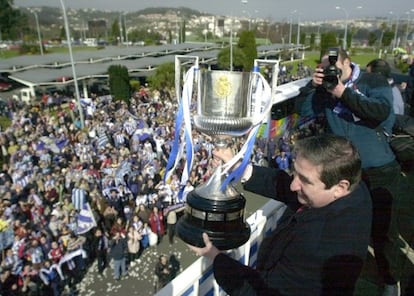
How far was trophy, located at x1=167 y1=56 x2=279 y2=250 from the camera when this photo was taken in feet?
7.66

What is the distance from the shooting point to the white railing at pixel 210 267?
252cm

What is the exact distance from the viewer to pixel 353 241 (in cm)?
172

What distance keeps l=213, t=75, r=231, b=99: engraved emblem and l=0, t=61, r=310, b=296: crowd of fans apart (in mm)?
1405

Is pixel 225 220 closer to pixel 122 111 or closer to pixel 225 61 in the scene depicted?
pixel 122 111

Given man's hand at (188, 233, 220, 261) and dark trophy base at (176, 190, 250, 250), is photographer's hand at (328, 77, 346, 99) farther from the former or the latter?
man's hand at (188, 233, 220, 261)

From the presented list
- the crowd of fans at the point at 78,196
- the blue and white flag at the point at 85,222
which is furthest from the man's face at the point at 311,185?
the blue and white flag at the point at 85,222

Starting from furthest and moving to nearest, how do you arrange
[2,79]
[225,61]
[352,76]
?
[2,79], [225,61], [352,76]

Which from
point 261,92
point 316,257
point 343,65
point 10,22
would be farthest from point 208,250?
point 10,22

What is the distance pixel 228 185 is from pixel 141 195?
8.34 metres

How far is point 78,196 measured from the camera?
373 inches

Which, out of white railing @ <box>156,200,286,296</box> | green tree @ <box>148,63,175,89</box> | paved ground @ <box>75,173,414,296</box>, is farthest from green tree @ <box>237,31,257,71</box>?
white railing @ <box>156,200,286,296</box>

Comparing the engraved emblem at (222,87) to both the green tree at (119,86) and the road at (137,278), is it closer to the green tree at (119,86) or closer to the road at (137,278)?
the road at (137,278)

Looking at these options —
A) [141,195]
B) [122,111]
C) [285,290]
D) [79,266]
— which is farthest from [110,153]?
[285,290]

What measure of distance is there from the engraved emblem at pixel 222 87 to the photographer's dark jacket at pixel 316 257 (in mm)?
1031
